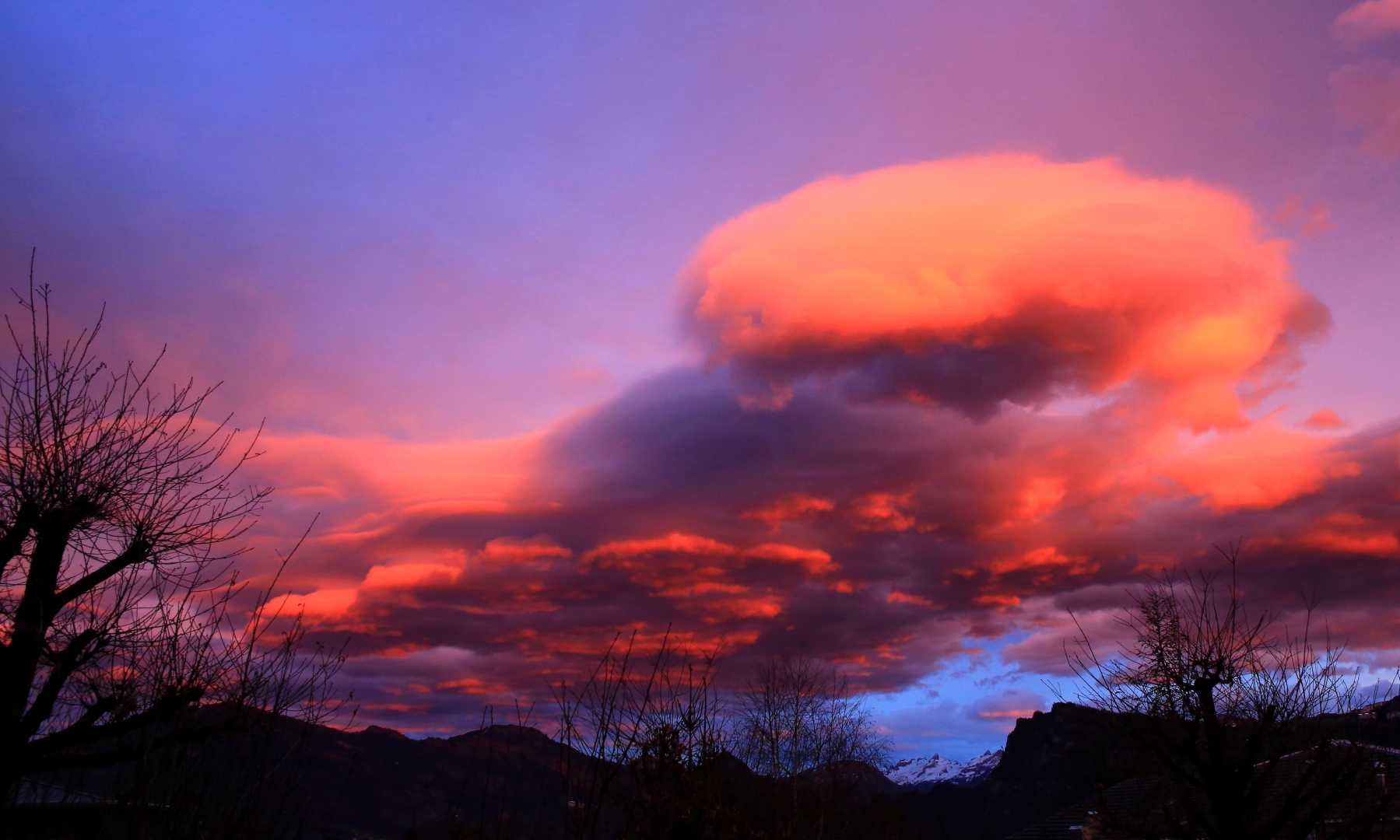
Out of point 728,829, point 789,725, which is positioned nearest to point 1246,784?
point 728,829

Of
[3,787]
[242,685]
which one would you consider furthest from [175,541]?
[242,685]

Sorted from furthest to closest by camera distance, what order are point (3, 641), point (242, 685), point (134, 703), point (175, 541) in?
point (175, 541) → point (3, 641) → point (134, 703) → point (242, 685)

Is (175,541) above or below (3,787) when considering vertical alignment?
above

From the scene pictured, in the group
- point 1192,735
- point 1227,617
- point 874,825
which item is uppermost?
point 1227,617

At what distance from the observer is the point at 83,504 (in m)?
12.1

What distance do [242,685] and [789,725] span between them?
55919 millimetres

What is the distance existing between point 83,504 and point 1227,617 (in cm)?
1927

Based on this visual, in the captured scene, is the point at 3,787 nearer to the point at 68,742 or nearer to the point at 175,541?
the point at 68,742

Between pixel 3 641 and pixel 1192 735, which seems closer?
pixel 3 641

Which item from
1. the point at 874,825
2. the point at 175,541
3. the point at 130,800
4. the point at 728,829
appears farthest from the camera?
the point at 874,825

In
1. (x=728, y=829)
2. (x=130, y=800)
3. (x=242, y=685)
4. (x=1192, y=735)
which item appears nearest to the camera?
(x=130, y=800)

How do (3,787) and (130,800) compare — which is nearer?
(130,800)

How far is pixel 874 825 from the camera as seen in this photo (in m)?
92.1

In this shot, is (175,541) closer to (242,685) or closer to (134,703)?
(134,703)
